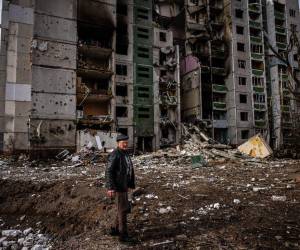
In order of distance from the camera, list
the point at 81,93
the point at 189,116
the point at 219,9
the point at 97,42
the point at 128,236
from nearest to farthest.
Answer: the point at 128,236 < the point at 81,93 < the point at 97,42 < the point at 189,116 < the point at 219,9

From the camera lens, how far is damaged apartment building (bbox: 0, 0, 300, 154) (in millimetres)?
30125

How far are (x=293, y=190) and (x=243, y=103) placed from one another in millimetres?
35754

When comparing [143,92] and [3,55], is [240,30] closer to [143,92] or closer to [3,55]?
[143,92]

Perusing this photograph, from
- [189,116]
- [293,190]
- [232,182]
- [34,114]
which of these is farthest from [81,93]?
[293,190]

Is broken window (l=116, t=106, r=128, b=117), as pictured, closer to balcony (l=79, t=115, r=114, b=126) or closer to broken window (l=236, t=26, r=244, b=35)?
balcony (l=79, t=115, r=114, b=126)

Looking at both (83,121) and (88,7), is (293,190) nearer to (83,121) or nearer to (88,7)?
(83,121)

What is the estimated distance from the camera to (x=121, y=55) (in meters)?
35.5

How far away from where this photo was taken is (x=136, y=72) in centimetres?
3634

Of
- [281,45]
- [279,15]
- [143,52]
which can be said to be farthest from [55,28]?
[279,15]

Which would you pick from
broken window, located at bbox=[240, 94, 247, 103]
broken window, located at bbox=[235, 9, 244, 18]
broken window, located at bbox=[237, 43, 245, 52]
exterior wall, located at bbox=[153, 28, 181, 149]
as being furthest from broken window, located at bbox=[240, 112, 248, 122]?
broken window, located at bbox=[235, 9, 244, 18]

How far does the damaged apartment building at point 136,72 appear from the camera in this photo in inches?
1186

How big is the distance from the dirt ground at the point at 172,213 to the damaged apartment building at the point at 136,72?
50.5ft

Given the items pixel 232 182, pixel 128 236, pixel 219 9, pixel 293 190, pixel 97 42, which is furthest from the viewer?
pixel 219 9

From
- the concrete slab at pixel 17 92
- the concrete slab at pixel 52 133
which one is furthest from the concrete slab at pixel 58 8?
the concrete slab at pixel 52 133
